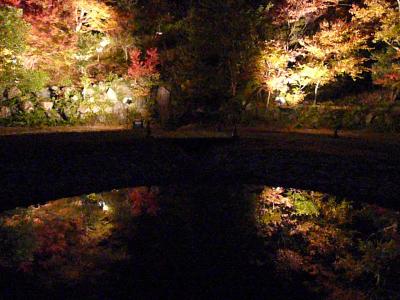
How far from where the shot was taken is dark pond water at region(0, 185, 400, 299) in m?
5.34

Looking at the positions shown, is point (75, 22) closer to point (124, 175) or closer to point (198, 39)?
point (198, 39)

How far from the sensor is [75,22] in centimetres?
2122

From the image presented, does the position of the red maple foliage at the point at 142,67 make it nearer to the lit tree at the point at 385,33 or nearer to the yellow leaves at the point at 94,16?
the yellow leaves at the point at 94,16

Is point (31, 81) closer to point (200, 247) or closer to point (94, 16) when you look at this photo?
point (94, 16)

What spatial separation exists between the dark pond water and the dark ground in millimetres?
662

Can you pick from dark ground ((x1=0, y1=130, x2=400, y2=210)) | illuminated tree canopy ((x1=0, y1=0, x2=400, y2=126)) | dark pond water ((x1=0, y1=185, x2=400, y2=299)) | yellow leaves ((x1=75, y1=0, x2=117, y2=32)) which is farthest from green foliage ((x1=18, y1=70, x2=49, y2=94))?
dark pond water ((x1=0, y1=185, x2=400, y2=299))

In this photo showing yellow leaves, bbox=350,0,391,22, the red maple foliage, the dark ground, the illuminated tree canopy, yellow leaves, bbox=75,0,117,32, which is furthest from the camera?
yellow leaves, bbox=75,0,117,32

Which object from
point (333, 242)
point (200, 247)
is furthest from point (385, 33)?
point (200, 247)

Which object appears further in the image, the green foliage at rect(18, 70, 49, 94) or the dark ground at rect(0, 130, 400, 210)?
the green foliage at rect(18, 70, 49, 94)

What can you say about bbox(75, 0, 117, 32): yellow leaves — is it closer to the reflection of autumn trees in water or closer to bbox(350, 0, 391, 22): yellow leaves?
bbox(350, 0, 391, 22): yellow leaves

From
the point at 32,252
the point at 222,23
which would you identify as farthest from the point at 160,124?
the point at 32,252

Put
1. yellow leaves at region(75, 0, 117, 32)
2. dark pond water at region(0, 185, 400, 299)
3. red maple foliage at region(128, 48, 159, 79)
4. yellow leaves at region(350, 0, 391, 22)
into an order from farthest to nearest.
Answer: yellow leaves at region(75, 0, 117, 32)
red maple foliage at region(128, 48, 159, 79)
yellow leaves at region(350, 0, 391, 22)
dark pond water at region(0, 185, 400, 299)

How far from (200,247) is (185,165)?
5496 mm

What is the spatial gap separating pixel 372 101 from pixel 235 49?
807 centimetres
